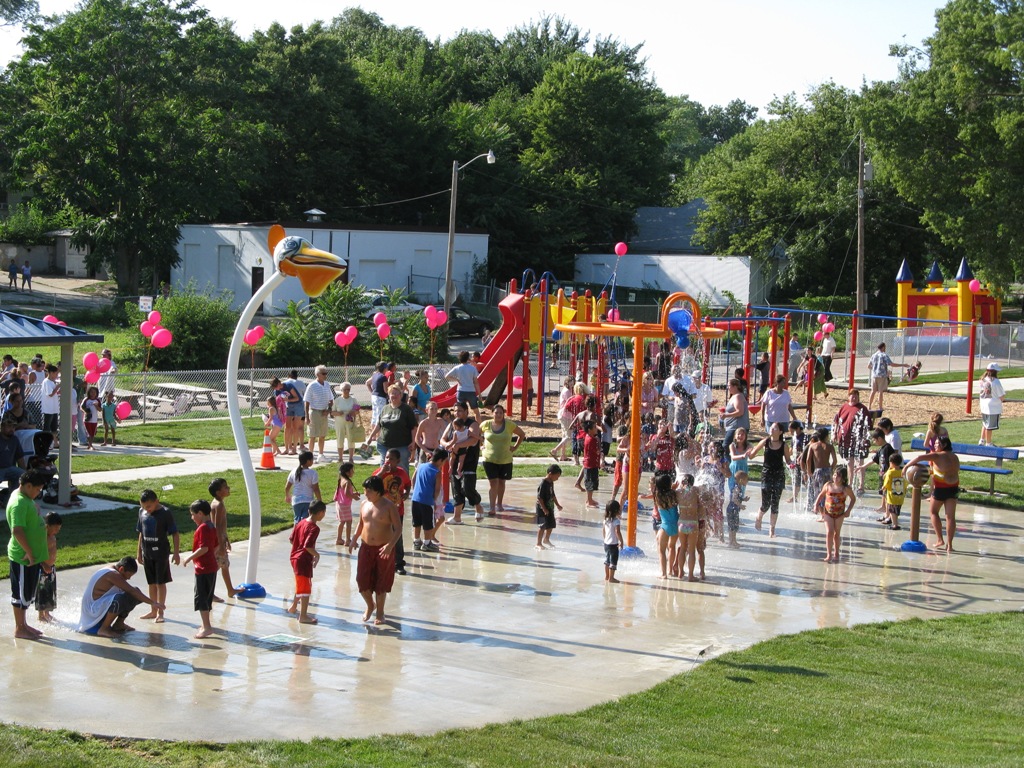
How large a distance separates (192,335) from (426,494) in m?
21.6

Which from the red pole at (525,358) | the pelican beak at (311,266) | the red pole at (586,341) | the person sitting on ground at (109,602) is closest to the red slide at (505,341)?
the red pole at (525,358)

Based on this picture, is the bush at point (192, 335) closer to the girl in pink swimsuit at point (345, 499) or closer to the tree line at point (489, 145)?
the tree line at point (489, 145)

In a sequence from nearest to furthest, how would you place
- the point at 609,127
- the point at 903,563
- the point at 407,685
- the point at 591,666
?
1. the point at 407,685
2. the point at 591,666
3. the point at 903,563
4. the point at 609,127

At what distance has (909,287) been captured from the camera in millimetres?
45406

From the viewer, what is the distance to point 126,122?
1949 inches

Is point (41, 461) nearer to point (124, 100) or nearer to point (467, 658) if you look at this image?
point (467, 658)

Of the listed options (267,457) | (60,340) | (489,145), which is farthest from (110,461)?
(489,145)

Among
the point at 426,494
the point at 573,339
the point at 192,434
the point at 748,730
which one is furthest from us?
the point at 192,434

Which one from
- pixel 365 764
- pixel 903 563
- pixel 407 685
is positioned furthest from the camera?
pixel 903 563

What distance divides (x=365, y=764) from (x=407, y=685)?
1.80m

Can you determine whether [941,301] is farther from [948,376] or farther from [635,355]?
[635,355]

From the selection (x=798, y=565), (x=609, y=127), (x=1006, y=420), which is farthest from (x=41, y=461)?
(x=609, y=127)

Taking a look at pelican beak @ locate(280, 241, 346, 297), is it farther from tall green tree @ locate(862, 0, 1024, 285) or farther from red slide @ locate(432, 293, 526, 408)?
tall green tree @ locate(862, 0, 1024, 285)

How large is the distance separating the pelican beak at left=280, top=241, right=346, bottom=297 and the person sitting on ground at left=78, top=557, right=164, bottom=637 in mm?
3079
